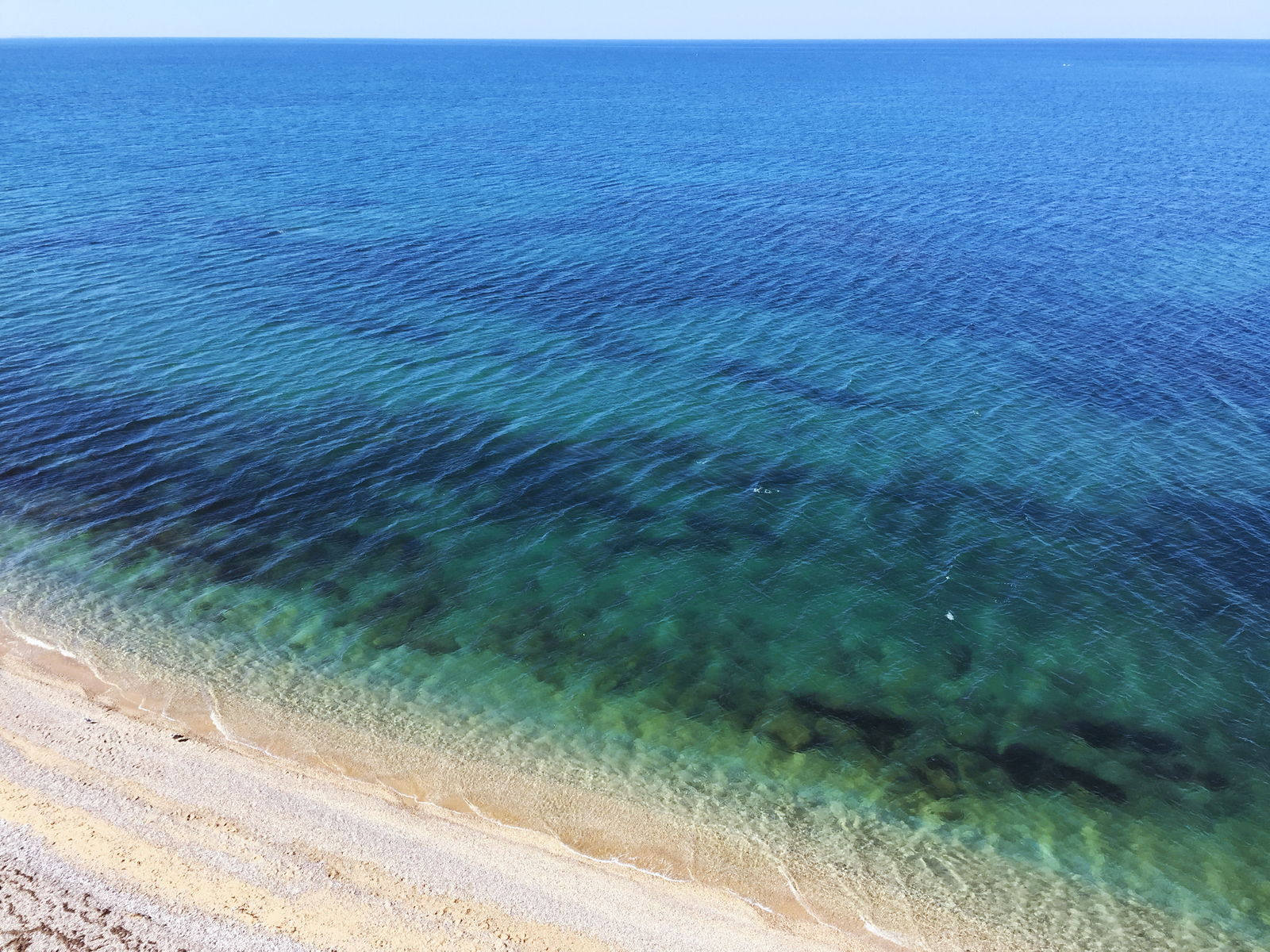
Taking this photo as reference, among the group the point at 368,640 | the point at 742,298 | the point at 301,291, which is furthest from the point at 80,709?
the point at 742,298

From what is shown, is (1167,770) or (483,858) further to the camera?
(1167,770)

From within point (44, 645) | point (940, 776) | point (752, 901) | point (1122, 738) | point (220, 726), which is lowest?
point (1122, 738)

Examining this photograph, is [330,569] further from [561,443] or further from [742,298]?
[742,298]

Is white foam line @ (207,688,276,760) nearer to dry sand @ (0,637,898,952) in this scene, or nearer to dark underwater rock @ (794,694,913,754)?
dry sand @ (0,637,898,952)

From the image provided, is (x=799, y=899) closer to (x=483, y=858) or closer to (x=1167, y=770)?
(x=483, y=858)

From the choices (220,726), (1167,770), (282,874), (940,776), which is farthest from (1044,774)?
(220,726)

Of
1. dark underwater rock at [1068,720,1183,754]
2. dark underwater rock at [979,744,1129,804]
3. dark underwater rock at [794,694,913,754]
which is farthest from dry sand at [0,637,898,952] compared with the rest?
dark underwater rock at [1068,720,1183,754]

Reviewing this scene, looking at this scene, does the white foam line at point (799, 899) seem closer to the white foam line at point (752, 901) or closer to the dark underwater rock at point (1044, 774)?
the white foam line at point (752, 901)
